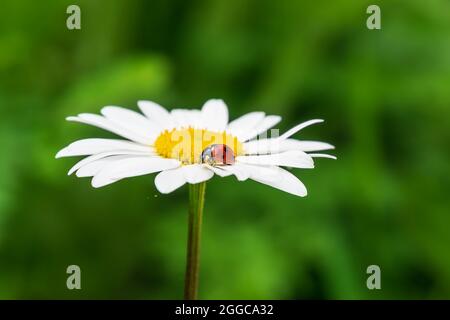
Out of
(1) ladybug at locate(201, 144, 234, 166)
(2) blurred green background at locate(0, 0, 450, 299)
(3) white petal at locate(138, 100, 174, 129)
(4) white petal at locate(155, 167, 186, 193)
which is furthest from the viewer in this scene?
(2) blurred green background at locate(0, 0, 450, 299)

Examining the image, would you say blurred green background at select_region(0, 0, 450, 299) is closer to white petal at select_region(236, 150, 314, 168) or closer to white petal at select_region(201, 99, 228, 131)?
white petal at select_region(201, 99, 228, 131)

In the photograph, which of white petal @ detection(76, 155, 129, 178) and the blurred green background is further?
the blurred green background

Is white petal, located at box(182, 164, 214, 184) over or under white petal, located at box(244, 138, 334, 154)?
under

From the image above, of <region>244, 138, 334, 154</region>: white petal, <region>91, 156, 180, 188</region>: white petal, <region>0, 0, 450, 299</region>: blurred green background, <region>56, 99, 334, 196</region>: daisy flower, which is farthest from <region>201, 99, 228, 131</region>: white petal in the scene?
<region>0, 0, 450, 299</region>: blurred green background

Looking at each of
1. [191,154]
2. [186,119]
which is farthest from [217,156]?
[186,119]

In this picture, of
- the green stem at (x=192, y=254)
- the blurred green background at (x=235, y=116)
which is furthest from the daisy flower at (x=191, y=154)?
the blurred green background at (x=235, y=116)

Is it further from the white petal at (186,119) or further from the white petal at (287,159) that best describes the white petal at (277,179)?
the white petal at (186,119)

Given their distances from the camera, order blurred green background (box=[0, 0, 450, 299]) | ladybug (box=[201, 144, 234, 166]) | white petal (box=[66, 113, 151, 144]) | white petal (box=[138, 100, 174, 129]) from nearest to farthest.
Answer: ladybug (box=[201, 144, 234, 166])
white petal (box=[66, 113, 151, 144])
white petal (box=[138, 100, 174, 129])
blurred green background (box=[0, 0, 450, 299])

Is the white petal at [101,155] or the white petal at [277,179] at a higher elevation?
the white petal at [101,155]

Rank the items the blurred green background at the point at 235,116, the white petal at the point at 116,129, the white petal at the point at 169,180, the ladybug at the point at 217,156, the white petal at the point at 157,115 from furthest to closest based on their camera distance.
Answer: the blurred green background at the point at 235,116 → the white petal at the point at 157,115 → the white petal at the point at 116,129 → the ladybug at the point at 217,156 → the white petal at the point at 169,180
